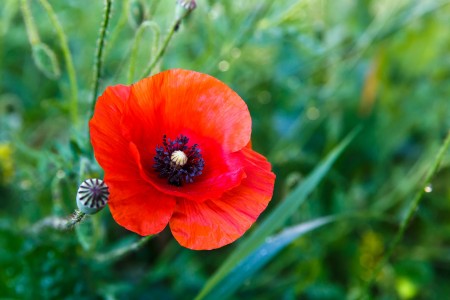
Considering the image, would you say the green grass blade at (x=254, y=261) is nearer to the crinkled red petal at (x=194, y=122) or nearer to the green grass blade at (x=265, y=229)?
the green grass blade at (x=265, y=229)

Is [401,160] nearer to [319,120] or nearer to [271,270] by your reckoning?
[319,120]

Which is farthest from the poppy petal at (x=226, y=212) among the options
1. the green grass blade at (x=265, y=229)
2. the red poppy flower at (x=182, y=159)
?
the green grass blade at (x=265, y=229)

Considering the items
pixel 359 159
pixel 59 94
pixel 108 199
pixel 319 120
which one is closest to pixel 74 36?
pixel 59 94

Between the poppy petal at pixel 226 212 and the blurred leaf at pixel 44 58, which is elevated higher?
the poppy petal at pixel 226 212

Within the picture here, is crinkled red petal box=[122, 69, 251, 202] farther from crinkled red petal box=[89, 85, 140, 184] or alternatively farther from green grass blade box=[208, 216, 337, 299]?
green grass blade box=[208, 216, 337, 299]

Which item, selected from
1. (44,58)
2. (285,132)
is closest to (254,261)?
(44,58)

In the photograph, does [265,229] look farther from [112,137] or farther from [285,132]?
[285,132]

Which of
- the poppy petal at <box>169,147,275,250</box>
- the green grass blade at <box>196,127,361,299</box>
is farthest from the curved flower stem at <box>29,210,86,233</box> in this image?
the green grass blade at <box>196,127,361,299</box>
